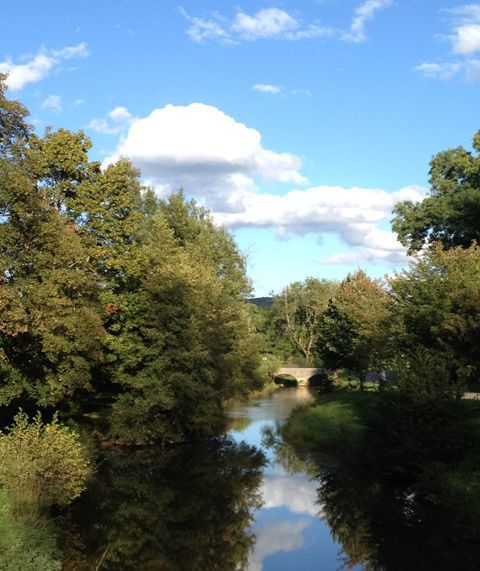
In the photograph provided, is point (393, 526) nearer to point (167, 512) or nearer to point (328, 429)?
point (167, 512)

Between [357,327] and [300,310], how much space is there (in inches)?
2669

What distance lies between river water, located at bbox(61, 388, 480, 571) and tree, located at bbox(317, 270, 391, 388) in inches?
520

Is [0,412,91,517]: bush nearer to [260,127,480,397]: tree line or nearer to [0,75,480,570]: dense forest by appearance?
[0,75,480,570]: dense forest

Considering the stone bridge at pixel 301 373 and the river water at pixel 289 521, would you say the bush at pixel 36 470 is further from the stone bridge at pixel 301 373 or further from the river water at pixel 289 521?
the stone bridge at pixel 301 373

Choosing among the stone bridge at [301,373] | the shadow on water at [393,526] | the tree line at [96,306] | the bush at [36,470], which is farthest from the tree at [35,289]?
the stone bridge at [301,373]

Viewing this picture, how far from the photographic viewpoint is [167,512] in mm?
23062

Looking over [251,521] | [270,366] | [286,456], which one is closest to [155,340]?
[286,456]

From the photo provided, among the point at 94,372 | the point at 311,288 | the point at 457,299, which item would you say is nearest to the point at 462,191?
the point at 457,299

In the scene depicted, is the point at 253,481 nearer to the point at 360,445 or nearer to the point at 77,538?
the point at 360,445

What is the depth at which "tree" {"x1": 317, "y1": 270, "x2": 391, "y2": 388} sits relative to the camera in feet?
139

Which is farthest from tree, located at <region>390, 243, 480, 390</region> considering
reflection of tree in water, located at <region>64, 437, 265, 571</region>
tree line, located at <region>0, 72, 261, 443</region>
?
tree line, located at <region>0, 72, 261, 443</region>

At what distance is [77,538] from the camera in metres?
19.0

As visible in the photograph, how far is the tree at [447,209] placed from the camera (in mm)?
50250

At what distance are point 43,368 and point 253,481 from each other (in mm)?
11397
